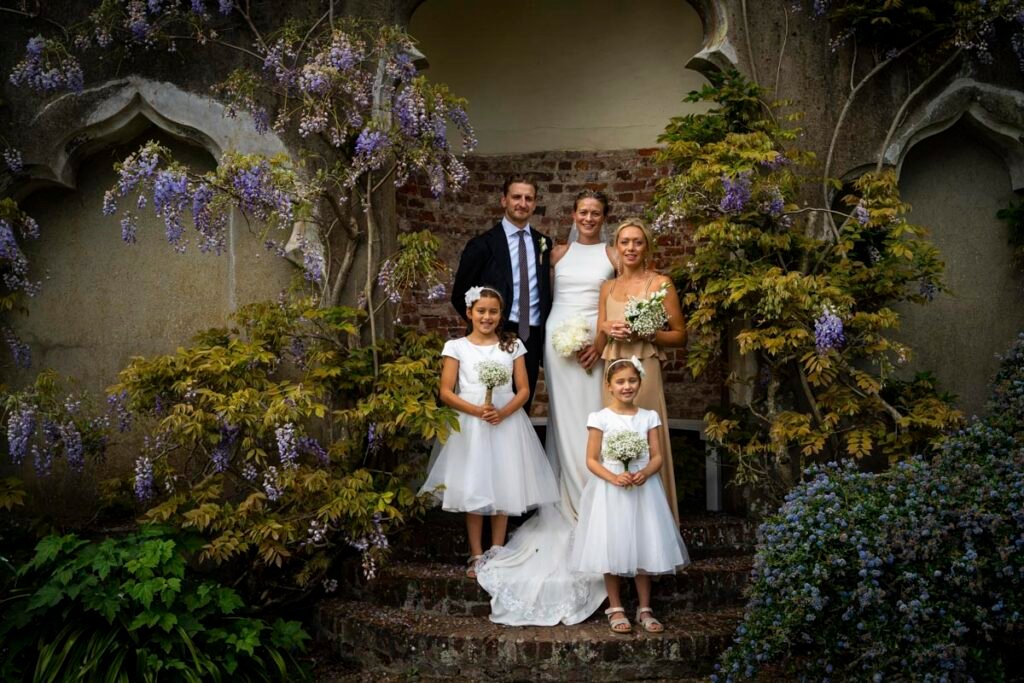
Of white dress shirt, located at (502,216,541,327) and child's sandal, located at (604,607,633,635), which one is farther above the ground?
white dress shirt, located at (502,216,541,327)

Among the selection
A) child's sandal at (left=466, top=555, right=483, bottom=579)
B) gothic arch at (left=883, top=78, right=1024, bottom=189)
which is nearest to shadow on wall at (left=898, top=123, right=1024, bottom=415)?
gothic arch at (left=883, top=78, right=1024, bottom=189)

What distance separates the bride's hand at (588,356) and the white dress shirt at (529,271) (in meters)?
0.33

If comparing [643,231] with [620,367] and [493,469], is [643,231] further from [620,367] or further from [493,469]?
[493,469]

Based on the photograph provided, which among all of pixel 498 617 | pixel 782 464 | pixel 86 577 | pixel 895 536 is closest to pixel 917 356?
pixel 782 464

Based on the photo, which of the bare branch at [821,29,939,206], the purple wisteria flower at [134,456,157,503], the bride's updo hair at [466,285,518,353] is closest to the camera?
the purple wisteria flower at [134,456,157,503]

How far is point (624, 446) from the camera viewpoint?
498 cm

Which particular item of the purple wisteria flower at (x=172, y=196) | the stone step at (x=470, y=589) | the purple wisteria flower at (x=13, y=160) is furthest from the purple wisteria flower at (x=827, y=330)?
the purple wisteria flower at (x=13, y=160)

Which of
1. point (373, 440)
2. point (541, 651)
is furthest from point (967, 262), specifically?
point (373, 440)

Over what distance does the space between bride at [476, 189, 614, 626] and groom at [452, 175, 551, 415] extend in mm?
96

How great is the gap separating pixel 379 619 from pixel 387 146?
8.14ft

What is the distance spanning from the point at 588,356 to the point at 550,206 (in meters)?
2.64

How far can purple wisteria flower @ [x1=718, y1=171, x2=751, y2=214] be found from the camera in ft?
18.6

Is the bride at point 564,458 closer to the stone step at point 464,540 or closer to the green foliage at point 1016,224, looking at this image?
the stone step at point 464,540

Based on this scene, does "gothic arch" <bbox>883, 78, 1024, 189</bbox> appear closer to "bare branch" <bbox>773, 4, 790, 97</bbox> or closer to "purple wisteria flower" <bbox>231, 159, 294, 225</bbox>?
"bare branch" <bbox>773, 4, 790, 97</bbox>
